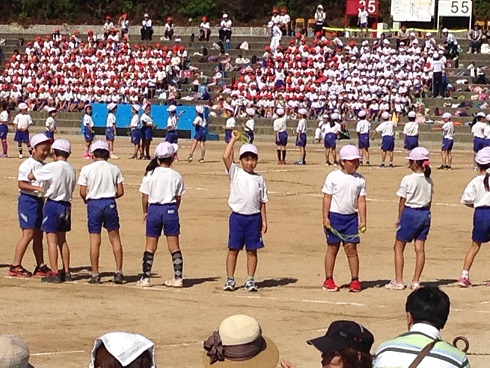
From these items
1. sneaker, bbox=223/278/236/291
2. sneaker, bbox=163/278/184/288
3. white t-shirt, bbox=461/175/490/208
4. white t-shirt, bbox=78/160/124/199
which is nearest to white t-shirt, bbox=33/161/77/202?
white t-shirt, bbox=78/160/124/199

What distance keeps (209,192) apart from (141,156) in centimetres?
975

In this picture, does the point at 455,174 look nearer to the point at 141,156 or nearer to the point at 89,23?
the point at 141,156

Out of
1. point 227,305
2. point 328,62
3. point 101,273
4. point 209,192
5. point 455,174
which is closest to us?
point 227,305

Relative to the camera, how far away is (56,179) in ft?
50.5

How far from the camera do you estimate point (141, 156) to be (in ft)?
120

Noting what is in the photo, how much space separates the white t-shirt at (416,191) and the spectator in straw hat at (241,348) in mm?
10379

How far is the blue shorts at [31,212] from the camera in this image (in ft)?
52.1

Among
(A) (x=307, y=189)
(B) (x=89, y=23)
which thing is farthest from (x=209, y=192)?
(B) (x=89, y=23)

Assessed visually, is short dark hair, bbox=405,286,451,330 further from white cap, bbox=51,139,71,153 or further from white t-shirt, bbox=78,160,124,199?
white cap, bbox=51,139,71,153

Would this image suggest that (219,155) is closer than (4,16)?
Yes

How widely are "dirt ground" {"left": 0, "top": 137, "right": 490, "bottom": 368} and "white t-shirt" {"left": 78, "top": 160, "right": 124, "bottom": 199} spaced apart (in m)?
1.15

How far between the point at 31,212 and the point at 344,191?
12.9 ft

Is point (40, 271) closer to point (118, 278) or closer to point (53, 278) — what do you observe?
point (53, 278)

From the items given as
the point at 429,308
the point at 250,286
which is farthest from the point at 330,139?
the point at 429,308
